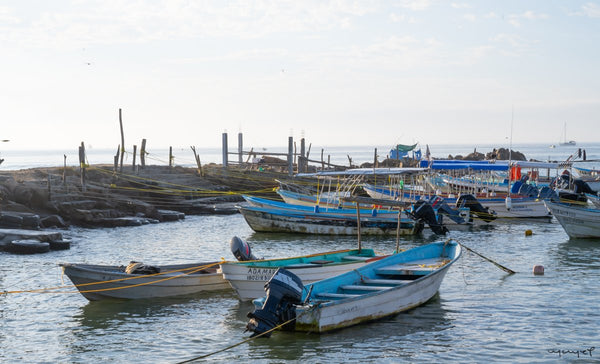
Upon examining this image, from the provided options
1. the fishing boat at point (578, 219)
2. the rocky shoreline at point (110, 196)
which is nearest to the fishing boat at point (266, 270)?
the rocky shoreline at point (110, 196)

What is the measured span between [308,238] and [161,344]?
15200 millimetres

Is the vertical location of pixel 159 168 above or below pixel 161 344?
above

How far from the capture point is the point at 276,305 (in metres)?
12.5

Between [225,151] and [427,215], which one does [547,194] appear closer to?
[427,215]

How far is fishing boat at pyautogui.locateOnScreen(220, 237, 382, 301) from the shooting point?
15.1 meters

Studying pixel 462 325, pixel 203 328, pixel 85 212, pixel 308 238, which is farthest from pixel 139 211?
pixel 462 325

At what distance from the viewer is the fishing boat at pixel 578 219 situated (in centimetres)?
2585

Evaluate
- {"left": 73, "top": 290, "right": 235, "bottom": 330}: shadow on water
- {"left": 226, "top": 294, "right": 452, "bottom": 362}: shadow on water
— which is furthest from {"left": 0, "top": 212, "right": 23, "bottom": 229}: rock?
{"left": 226, "top": 294, "right": 452, "bottom": 362}: shadow on water

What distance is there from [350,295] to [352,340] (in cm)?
116

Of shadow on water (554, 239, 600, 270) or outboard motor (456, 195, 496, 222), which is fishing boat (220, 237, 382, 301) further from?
outboard motor (456, 195, 496, 222)

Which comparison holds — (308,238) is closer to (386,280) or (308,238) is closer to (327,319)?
(386,280)

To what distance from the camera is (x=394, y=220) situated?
27953 mm

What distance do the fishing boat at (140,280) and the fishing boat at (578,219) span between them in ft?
49.3

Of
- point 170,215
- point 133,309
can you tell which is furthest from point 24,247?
point 170,215
